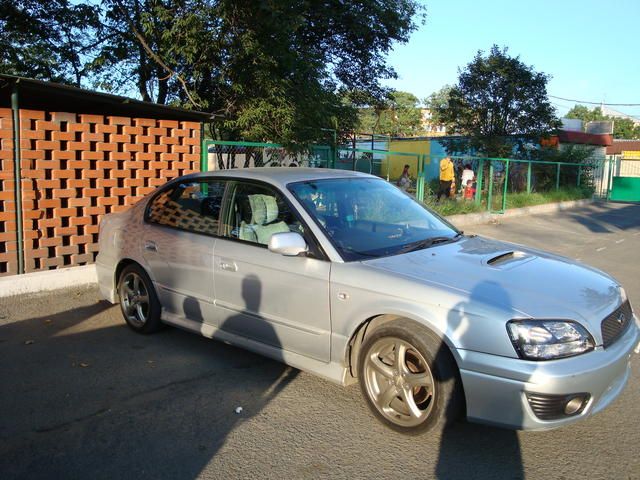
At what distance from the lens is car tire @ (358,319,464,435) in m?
3.22

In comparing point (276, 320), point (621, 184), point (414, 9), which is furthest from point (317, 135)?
point (621, 184)

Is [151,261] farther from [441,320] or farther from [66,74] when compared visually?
[66,74]

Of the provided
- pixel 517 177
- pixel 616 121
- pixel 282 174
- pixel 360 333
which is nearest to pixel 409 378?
pixel 360 333

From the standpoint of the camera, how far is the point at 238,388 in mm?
4160

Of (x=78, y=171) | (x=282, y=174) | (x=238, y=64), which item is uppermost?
(x=238, y=64)

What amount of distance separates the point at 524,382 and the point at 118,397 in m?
2.71

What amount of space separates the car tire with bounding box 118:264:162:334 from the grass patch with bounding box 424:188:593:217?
655cm

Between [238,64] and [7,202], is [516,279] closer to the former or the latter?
[7,202]

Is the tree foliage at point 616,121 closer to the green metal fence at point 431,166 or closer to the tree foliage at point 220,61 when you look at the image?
the green metal fence at point 431,166

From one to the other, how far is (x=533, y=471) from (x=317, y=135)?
773cm

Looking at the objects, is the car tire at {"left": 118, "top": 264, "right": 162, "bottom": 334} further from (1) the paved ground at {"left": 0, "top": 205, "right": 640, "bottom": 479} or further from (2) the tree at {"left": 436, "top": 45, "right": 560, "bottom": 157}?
(2) the tree at {"left": 436, "top": 45, "right": 560, "bottom": 157}

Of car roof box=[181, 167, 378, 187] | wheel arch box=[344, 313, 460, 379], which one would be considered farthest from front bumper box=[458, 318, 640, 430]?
car roof box=[181, 167, 378, 187]

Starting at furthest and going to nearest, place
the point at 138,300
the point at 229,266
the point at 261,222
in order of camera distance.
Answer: the point at 138,300 < the point at 261,222 < the point at 229,266

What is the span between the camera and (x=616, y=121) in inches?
3322
